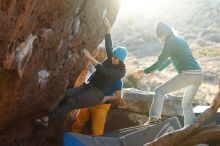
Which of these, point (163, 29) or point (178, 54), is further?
point (163, 29)

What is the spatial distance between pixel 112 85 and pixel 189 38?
40.9 metres

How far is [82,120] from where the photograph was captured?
11.5 meters

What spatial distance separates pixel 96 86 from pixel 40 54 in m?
2.16

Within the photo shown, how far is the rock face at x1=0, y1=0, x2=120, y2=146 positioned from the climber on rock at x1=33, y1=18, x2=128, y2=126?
212 millimetres

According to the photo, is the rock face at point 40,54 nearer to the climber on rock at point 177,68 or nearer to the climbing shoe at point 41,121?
the climbing shoe at point 41,121

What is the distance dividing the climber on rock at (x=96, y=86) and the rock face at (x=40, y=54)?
0.70 ft

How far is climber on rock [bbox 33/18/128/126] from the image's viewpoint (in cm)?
1020

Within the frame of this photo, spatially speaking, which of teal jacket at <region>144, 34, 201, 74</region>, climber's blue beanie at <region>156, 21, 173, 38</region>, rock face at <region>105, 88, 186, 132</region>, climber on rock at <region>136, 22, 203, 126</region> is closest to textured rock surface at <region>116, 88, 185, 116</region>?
rock face at <region>105, 88, 186, 132</region>

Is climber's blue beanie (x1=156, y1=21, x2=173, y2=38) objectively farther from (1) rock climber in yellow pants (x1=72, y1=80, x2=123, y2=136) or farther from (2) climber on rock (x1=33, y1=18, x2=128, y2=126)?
(1) rock climber in yellow pants (x1=72, y1=80, x2=123, y2=136)

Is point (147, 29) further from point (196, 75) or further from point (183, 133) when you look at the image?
point (183, 133)

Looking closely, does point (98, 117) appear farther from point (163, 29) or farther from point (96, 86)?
point (163, 29)

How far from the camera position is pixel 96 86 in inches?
411

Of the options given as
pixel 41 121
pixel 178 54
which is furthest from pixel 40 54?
pixel 178 54

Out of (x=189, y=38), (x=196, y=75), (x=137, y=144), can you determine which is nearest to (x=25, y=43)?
(x=137, y=144)
